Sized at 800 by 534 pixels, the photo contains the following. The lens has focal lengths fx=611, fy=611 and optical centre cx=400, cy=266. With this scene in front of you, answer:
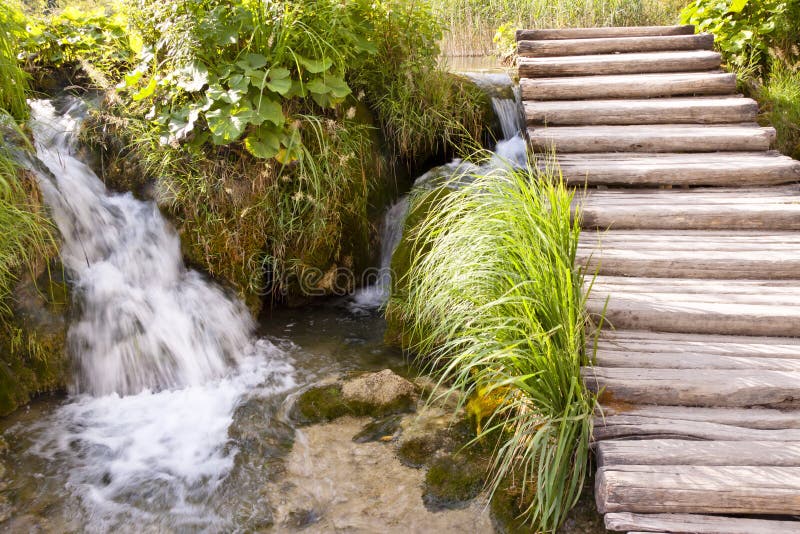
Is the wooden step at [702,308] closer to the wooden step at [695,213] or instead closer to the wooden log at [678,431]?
the wooden log at [678,431]

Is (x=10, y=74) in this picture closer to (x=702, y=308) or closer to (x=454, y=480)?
(x=454, y=480)

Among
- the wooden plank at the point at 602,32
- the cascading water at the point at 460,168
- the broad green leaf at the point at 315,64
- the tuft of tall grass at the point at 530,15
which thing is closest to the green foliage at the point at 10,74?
the broad green leaf at the point at 315,64

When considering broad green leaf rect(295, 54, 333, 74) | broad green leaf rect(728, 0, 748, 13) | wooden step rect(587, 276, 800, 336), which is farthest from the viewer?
broad green leaf rect(728, 0, 748, 13)

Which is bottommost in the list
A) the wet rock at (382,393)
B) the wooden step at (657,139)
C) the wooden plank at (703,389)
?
the wet rock at (382,393)

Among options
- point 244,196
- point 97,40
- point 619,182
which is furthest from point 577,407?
point 97,40

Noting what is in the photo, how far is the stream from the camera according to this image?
111 inches

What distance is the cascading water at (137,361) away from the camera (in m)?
3.04

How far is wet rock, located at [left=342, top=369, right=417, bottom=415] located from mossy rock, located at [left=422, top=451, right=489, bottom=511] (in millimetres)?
496

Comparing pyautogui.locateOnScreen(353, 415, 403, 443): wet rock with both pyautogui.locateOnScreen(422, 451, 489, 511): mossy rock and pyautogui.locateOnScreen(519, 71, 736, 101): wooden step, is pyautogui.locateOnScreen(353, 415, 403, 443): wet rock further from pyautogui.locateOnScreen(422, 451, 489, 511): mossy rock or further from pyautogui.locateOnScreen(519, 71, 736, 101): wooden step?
pyautogui.locateOnScreen(519, 71, 736, 101): wooden step

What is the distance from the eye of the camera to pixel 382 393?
11.3ft

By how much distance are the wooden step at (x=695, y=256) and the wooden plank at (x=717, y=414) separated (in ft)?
2.99

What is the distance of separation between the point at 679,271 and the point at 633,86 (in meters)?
2.48

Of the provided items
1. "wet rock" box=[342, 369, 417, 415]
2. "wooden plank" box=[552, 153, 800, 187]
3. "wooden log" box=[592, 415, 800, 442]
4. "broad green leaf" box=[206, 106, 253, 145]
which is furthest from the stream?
"wooden plank" box=[552, 153, 800, 187]

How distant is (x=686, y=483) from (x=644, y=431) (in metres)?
0.29
